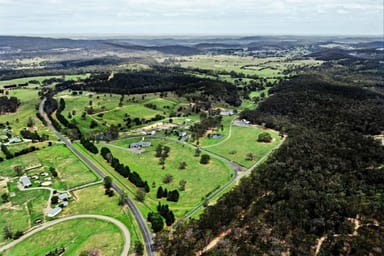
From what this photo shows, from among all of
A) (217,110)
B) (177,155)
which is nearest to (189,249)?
(177,155)

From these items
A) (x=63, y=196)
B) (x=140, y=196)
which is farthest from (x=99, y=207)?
(x=63, y=196)

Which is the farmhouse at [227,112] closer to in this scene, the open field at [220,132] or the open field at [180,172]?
the open field at [220,132]

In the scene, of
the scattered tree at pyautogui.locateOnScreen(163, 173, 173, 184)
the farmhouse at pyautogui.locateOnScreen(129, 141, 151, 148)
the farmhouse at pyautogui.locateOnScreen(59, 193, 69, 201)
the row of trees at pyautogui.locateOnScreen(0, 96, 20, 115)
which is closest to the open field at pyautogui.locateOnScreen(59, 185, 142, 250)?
the farmhouse at pyautogui.locateOnScreen(59, 193, 69, 201)

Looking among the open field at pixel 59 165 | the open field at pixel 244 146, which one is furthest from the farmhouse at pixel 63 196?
the open field at pixel 244 146

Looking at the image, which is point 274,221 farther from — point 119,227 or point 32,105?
point 32,105

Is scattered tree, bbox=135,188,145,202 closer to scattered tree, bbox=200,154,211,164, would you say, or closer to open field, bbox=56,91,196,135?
Answer: scattered tree, bbox=200,154,211,164

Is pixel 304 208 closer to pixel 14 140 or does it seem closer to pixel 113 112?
pixel 14 140
